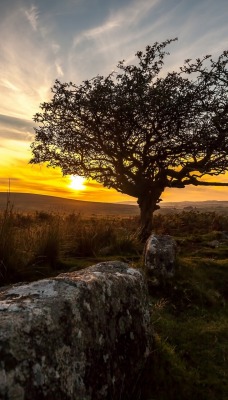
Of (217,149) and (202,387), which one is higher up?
(217,149)

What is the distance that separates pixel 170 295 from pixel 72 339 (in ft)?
17.1

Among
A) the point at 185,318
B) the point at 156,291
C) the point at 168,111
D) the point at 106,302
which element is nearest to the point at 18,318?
the point at 106,302

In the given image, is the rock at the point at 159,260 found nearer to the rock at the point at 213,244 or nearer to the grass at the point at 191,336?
the grass at the point at 191,336

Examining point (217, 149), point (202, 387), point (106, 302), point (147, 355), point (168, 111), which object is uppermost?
point (168, 111)

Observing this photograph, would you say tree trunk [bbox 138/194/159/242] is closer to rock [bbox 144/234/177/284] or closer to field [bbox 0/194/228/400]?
field [bbox 0/194/228/400]

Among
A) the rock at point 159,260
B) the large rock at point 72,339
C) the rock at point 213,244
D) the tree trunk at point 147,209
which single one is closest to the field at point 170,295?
the rock at point 213,244

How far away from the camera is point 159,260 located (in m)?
8.61

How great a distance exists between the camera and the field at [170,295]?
4.36 m

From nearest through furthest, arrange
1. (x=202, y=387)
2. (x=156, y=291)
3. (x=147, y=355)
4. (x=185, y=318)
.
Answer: (x=147, y=355)
(x=202, y=387)
(x=185, y=318)
(x=156, y=291)

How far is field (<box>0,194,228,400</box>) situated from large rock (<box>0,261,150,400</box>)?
1.76 ft

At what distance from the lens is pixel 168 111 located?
16094mm

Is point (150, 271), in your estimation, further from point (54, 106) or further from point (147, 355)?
point (54, 106)

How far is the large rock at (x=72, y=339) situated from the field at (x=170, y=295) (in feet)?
1.76

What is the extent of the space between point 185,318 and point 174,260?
84.5 inches
